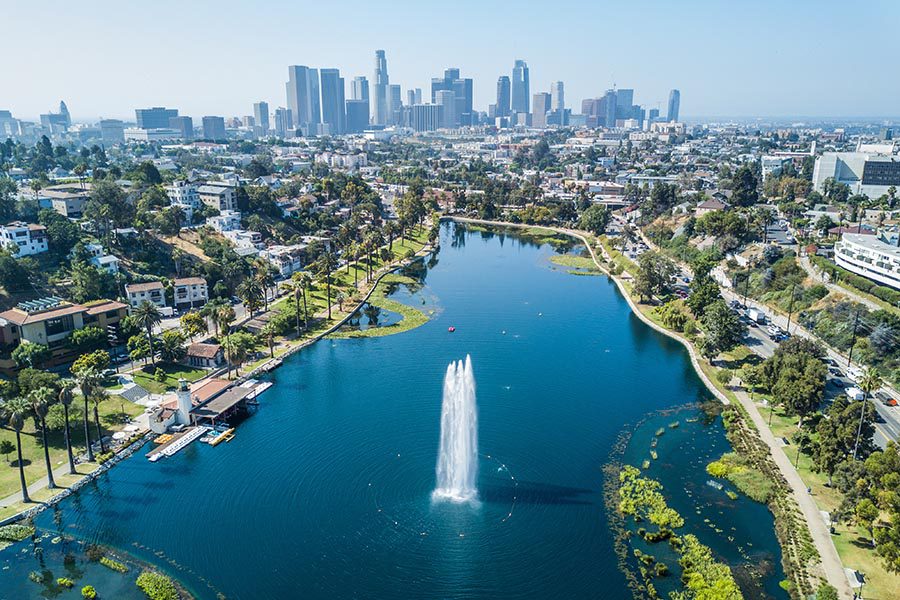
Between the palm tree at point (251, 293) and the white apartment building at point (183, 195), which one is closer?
the palm tree at point (251, 293)

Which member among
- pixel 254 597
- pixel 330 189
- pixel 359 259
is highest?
pixel 330 189

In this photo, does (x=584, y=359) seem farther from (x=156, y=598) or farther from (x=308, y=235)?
(x=308, y=235)

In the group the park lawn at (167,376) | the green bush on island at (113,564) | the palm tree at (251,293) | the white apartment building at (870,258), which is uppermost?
the white apartment building at (870,258)

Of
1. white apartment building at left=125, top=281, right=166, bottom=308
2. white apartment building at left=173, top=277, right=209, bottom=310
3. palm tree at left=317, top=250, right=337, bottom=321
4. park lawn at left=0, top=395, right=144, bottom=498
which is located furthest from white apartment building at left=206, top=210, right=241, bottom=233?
park lawn at left=0, top=395, right=144, bottom=498

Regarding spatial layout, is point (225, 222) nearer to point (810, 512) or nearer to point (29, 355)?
point (29, 355)

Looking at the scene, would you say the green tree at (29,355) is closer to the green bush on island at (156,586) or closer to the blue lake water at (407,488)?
the blue lake water at (407,488)

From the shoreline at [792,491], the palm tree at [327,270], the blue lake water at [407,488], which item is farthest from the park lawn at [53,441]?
the shoreline at [792,491]

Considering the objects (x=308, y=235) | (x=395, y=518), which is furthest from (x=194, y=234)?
(x=395, y=518)

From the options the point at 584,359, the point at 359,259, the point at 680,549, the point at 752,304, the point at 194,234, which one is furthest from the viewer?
the point at 359,259
